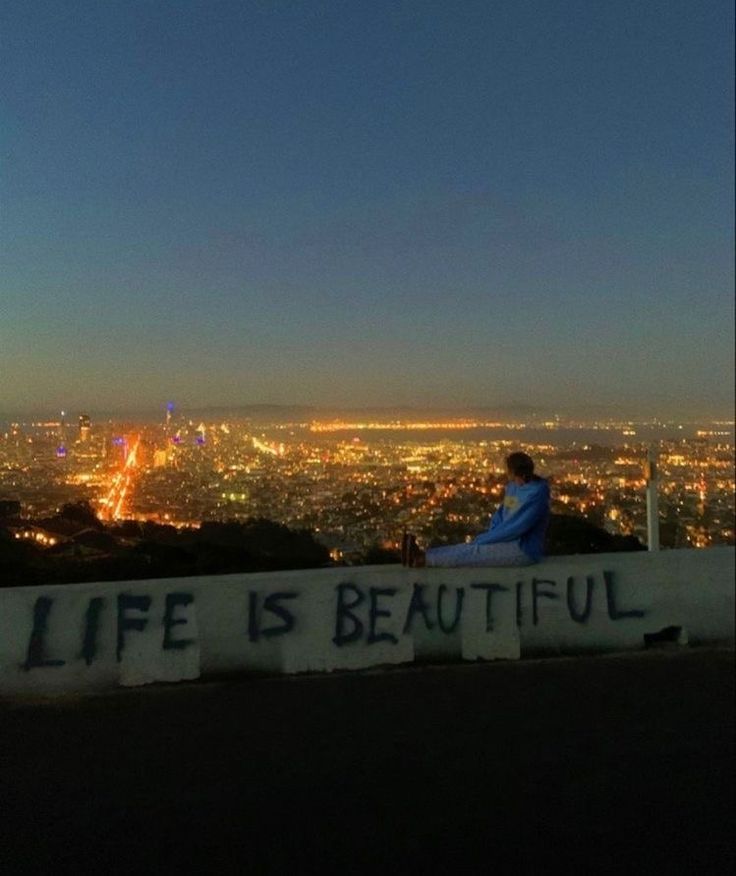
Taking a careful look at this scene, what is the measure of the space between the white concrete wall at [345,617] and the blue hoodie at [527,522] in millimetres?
172

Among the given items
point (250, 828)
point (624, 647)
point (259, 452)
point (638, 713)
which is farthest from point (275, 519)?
point (250, 828)

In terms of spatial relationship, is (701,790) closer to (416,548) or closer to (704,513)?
(416,548)

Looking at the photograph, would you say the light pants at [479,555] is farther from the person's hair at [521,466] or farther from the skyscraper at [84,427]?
the skyscraper at [84,427]

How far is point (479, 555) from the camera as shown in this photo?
6.70 metres

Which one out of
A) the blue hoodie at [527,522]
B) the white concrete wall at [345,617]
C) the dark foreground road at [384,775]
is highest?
the blue hoodie at [527,522]

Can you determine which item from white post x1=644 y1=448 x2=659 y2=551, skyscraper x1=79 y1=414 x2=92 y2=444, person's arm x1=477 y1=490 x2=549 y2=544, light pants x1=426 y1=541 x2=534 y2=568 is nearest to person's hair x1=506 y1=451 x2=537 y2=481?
person's arm x1=477 y1=490 x2=549 y2=544

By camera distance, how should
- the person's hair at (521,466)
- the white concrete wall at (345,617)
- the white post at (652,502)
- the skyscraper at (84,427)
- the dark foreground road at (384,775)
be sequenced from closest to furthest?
1. the dark foreground road at (384,775)
2. the white concrete wall at (345,617)
3. the person's hair at (521,466)
4. the white post at (652,502)
5. the skyscraper at (84,427)

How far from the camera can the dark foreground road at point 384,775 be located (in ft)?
12.9

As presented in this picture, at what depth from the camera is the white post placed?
7.38 meters

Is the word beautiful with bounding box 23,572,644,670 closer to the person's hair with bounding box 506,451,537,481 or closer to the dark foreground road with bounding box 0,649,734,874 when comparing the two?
the dark foreground road with bounding box 0,649,734,874

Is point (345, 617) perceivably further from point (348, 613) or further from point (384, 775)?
point (384, 775)

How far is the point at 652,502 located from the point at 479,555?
5.69 feet

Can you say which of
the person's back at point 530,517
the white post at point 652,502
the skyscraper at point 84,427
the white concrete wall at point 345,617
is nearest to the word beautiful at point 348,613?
the white concrete wall at point 345,617

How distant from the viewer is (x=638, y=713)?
5.62 metres
